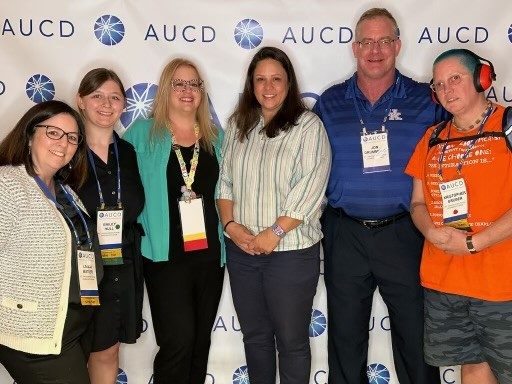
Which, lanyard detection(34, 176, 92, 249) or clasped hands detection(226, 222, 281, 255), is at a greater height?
lanyard detection(34, 176, 92, 249)

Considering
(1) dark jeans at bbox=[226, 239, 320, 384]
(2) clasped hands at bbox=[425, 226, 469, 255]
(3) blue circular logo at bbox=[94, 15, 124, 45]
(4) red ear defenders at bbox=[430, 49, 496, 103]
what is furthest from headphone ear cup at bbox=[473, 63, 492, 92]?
(3) blue circular logo at bbox=[94, 15, 124, 45]

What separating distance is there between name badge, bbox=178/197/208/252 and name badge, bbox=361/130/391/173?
772mm

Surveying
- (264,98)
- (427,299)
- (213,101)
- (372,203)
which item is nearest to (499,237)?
(427,299)

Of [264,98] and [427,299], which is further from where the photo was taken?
[264,98]

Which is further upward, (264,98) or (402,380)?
(264,98)

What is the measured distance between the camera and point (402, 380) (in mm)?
2549

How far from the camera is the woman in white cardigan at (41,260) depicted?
1764 millimetres

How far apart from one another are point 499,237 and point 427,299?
1.37ft

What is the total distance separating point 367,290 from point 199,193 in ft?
2.98

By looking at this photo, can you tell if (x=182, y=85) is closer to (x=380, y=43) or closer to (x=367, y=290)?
(x=380, y=43)

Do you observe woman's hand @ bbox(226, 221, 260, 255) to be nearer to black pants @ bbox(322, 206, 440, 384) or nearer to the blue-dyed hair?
black pants @ bbox(322, 206, 440, 384)

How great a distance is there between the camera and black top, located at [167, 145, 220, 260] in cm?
240

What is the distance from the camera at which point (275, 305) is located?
7.75ft

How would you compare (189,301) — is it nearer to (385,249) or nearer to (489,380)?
(385,249)
